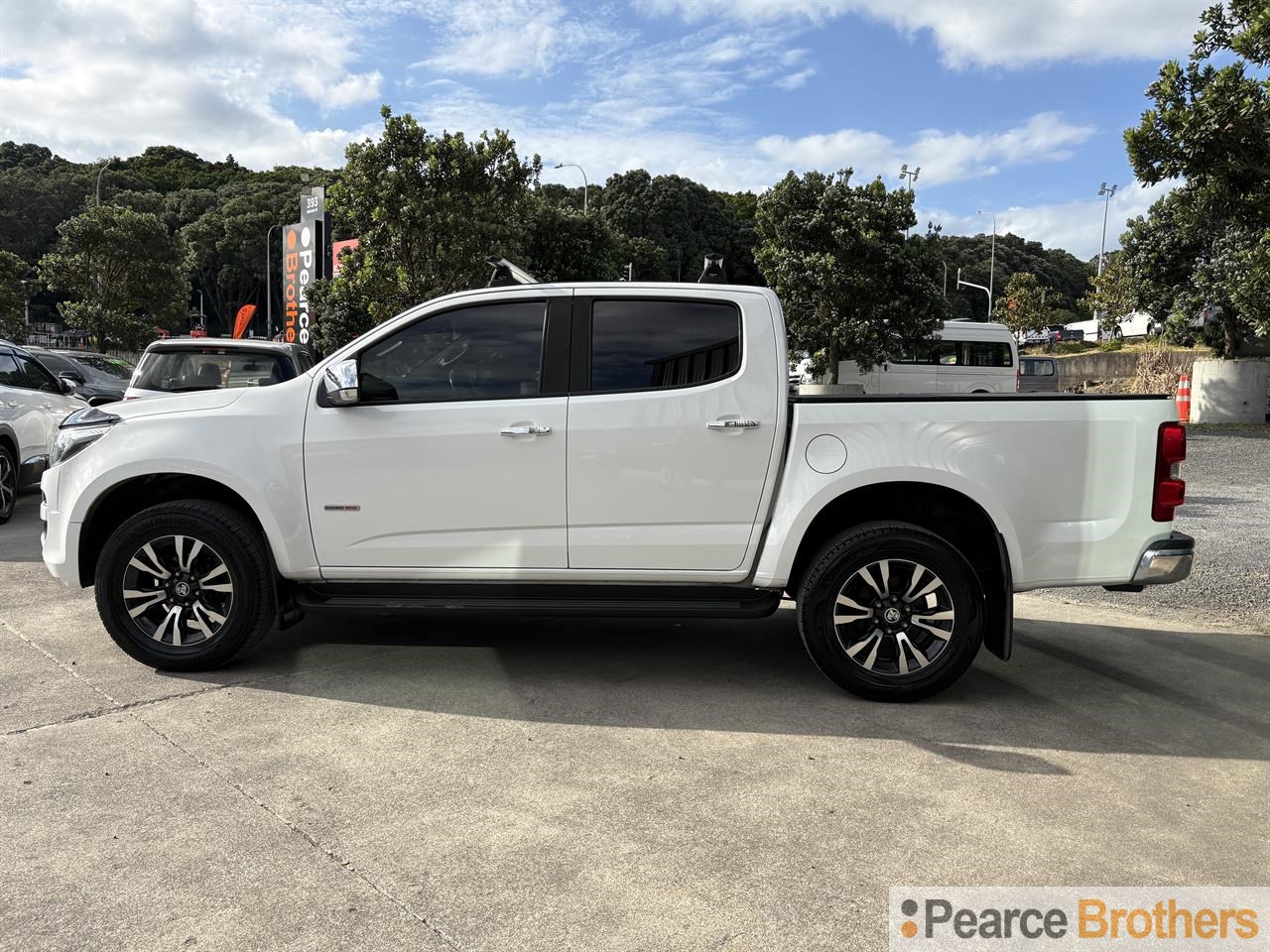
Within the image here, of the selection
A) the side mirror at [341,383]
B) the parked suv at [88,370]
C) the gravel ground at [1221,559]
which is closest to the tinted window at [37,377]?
the parked suv at [88,370]

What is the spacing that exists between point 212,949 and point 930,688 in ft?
10.5

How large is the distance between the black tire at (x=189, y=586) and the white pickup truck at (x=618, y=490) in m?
0.01

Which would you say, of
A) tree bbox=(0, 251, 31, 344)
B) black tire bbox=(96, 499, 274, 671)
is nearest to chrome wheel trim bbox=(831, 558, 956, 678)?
black tire bbox=(96, 499, 274, 671)

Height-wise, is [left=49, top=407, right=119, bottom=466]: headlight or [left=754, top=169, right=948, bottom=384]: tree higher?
[left=754, top=169, right=948, bottom=384]: tree

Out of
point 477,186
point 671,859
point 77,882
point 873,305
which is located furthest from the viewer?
point 873,305

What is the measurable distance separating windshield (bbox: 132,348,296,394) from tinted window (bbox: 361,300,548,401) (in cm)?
457

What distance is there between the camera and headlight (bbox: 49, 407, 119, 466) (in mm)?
4832

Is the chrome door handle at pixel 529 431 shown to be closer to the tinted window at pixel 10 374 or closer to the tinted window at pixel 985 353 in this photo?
the tinted window at pixel 10 374

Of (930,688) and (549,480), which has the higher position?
(549,480)

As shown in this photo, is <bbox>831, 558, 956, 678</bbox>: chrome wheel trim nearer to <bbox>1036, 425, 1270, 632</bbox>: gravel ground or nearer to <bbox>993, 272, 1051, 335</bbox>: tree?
<bbox>1036, 425, 1270, 632</bbox>: gravel ground

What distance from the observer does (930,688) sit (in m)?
4.49

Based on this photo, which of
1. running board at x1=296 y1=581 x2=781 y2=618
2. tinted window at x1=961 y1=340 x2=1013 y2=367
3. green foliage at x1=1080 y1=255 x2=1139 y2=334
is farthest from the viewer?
green foliage at x1=1080 y1=255 x2=1139 y2=334

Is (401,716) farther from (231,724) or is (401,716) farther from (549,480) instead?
(549,480)

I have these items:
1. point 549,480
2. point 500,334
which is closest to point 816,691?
point 549,480
